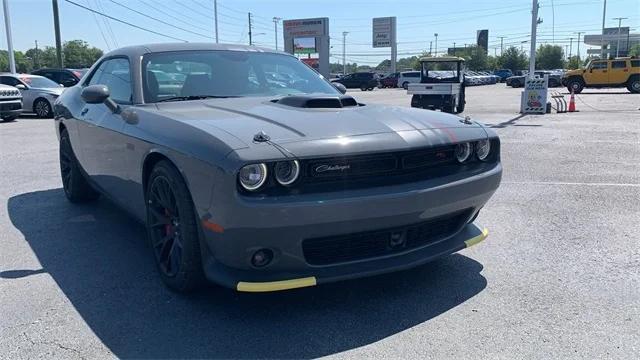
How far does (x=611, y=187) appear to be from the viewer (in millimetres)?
6434

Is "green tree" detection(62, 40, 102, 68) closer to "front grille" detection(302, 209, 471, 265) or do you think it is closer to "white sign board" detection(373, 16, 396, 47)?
"white sign board" detection(373, 16, 396, 47)

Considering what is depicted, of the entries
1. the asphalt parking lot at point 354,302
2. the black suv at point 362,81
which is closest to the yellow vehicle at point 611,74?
the black suv at point 362,81

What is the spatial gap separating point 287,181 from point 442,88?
52.8ft

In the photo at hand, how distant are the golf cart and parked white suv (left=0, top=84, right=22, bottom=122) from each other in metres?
11.6

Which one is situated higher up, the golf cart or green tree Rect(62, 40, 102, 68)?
green tree Rect(62, 40, 102, 68)

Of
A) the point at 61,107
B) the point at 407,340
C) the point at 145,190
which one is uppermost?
the point at 61,107

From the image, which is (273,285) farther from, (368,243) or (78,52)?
(78,52)

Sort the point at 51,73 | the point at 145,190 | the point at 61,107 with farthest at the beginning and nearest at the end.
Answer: the point at 51,73, the point at 61,107, the point at 145,190

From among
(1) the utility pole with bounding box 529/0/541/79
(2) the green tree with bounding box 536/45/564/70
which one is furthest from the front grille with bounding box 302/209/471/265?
(2) the green tree with bounding box 536/45/564/70

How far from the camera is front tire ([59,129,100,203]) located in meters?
5.53

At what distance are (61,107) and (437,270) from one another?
406cm

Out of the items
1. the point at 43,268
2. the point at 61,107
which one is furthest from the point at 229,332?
the point at 61,107

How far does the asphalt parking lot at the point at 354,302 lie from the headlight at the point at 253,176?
0.78 metres

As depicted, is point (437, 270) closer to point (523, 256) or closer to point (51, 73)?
point (523, 256)
